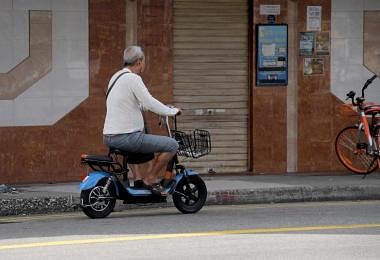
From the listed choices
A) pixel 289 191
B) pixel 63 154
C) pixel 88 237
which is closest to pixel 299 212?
pixel 289 191

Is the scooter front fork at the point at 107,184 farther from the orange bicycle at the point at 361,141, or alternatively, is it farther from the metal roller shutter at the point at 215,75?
the orange bicycle at the point at 361,141

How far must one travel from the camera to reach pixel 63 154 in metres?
13.9

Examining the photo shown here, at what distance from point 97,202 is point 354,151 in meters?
5.29

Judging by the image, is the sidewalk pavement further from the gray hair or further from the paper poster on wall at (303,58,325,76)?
the gray hair

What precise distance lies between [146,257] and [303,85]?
6950mm

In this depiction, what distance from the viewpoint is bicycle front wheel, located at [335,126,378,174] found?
47.6 feet

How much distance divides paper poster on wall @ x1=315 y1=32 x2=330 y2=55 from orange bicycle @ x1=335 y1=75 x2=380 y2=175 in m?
0.87

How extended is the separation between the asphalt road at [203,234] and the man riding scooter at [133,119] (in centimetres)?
76

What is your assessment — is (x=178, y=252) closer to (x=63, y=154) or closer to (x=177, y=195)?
(x=177, y=195)

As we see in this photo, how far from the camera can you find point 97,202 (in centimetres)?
1088

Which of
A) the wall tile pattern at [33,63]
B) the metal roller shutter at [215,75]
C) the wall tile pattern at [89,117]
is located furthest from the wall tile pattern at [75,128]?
the metal roller shutter at [215,75]

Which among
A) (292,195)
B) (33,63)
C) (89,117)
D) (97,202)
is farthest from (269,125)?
(97,202)

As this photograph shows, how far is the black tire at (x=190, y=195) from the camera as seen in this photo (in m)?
11.3

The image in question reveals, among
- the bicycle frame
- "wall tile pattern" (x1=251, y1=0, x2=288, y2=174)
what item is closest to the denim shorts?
"wall tile pattern" (x1=251, y1=0, x2=288, y2=174)
